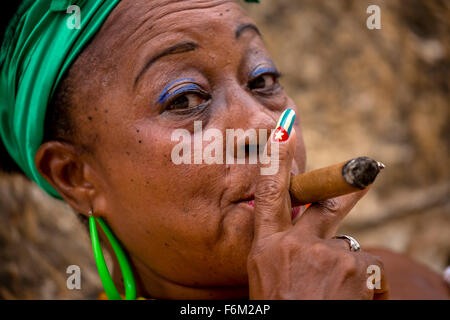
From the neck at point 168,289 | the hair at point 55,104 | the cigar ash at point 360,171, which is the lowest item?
the neck at point 168,289

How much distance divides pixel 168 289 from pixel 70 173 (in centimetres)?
58

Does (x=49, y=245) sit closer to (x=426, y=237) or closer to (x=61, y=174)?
(x=61, y=174)

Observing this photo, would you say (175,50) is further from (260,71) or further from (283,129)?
(283,129)

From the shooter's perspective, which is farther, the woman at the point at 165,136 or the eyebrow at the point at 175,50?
the eyebrow at the point at 175,50

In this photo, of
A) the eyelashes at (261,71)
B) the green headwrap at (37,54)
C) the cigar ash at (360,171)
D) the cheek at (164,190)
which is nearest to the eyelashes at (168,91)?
the cheek at (164,190)

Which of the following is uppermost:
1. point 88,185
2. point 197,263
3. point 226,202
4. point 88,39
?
point 88,39

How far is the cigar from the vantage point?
1.41 m

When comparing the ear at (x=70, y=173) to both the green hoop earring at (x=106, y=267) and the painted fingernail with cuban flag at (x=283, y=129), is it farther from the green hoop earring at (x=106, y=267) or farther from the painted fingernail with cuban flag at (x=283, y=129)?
the painted fingernail with cuban flag at (x=283, y=129)

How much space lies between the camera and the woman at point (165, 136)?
165cm

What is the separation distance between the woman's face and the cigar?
0.18 metres

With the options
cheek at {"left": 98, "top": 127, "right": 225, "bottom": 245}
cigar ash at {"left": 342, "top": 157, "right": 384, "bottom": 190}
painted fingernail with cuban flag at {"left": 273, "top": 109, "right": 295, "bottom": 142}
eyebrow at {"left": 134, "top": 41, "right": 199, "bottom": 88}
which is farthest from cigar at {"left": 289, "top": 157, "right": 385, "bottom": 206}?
eyebrow at {"left": 134, "top": 41, "right": 199, "bottom": 88}

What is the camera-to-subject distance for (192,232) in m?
1.80
